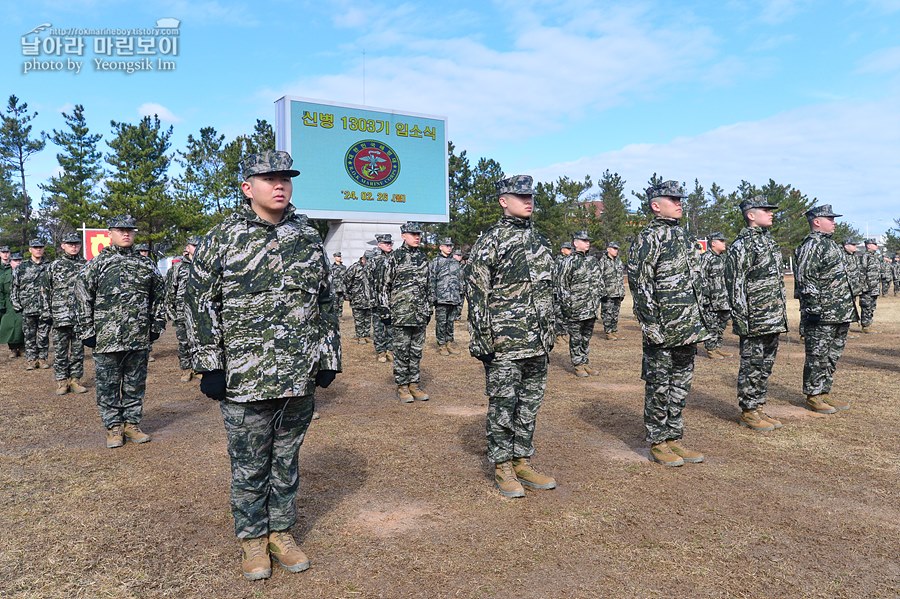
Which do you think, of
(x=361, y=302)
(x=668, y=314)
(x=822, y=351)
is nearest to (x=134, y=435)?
(x=668, y=314)

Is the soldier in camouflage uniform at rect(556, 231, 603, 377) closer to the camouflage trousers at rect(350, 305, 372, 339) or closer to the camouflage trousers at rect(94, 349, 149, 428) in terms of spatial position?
the camouflage trousers at rect(350, 305, 372, 339)

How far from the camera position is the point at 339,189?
30.6 metres

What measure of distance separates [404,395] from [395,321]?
1.05m

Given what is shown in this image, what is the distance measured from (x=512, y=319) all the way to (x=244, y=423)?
7.00 feet

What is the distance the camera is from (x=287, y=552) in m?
3.48

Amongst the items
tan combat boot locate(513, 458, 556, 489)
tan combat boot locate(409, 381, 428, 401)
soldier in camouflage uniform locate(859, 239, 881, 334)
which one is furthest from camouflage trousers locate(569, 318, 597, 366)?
soldier in camouflage uniform locate(859, 239, 881, 334)

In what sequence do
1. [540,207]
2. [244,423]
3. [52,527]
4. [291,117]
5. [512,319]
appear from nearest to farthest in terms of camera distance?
1. [244,423]
2. [52,527]
3. [512,319]
4. [291,117]
5. [540,207]

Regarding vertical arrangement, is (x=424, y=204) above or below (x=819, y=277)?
above

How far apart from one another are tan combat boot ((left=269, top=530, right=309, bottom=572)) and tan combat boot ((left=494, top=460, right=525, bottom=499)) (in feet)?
5.51

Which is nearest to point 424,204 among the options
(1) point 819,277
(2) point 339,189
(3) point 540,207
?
(2) point 339,189

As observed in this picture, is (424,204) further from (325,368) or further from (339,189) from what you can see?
(325,368)

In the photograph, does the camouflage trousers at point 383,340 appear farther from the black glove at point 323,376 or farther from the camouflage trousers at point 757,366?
the black glove at point 323,376

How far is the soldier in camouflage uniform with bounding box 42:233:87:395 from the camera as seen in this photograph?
885 cm

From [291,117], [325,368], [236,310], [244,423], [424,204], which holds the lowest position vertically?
[244,423]
